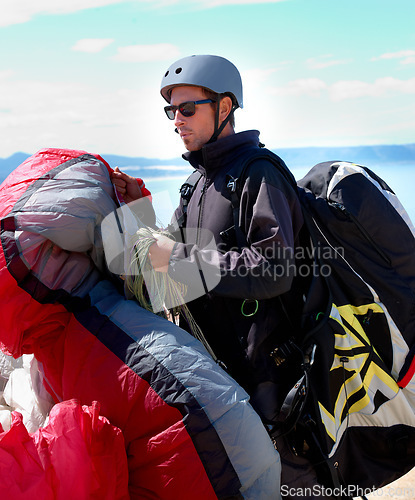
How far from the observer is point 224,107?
7.75 ft

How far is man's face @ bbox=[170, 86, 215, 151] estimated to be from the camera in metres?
2.28

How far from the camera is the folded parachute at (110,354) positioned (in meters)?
1.65

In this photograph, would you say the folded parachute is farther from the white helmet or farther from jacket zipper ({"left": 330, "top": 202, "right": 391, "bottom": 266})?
jacket zipper ({"left": 330, "top": 202, "right": 391, "bottom": 266})

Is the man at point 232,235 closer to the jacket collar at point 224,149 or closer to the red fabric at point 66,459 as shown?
the jacket collar at point 224,149

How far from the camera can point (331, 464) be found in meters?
2.02

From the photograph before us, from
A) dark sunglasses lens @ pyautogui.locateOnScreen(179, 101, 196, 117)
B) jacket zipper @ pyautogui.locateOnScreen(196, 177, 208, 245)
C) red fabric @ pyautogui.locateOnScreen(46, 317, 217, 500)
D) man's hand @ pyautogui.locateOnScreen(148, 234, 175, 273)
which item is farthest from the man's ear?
red fabric @ pyautogui.locateOnScreen(46, 317, 217, 500)

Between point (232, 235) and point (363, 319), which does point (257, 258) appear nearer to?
point (232, 235)

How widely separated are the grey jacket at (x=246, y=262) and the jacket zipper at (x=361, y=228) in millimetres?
192

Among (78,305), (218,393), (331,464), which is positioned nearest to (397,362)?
(331,464)

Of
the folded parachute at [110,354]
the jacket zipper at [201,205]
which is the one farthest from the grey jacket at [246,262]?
the folded parachute at [110,354]

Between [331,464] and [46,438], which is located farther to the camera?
[331,464]

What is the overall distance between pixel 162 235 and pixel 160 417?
0.73 m

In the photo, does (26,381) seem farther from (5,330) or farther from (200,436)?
(200,436)

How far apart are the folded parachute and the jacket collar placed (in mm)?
502
